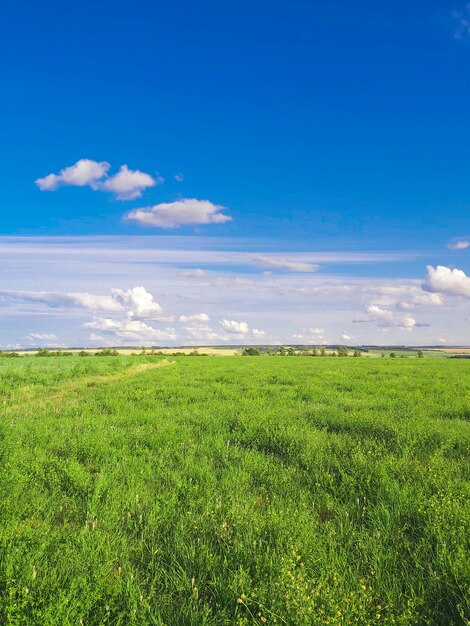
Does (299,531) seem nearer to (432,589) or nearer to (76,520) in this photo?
(432,589)

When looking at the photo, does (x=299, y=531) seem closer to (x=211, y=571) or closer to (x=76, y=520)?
(x=211, y=571)

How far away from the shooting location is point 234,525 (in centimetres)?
437

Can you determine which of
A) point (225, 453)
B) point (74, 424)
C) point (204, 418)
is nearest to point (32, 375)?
point (74, 424)

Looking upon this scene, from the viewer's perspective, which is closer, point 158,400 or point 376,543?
point 376,543

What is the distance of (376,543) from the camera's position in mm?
4250

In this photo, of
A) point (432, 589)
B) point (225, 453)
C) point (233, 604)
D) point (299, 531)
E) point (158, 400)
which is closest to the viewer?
point (233, 604)

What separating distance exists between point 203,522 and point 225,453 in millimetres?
2839

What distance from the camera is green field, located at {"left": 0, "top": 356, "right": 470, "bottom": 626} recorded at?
3.29 meters

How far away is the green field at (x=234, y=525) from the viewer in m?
3.29

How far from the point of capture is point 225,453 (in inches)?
291

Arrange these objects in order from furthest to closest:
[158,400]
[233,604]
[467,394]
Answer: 1. [467,394]
2. [158,400]
3. [233,604]

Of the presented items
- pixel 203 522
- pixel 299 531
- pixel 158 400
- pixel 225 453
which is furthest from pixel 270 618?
pixel 158 400

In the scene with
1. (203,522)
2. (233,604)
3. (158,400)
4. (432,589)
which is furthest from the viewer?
(158,400)

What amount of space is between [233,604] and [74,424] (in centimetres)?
774
